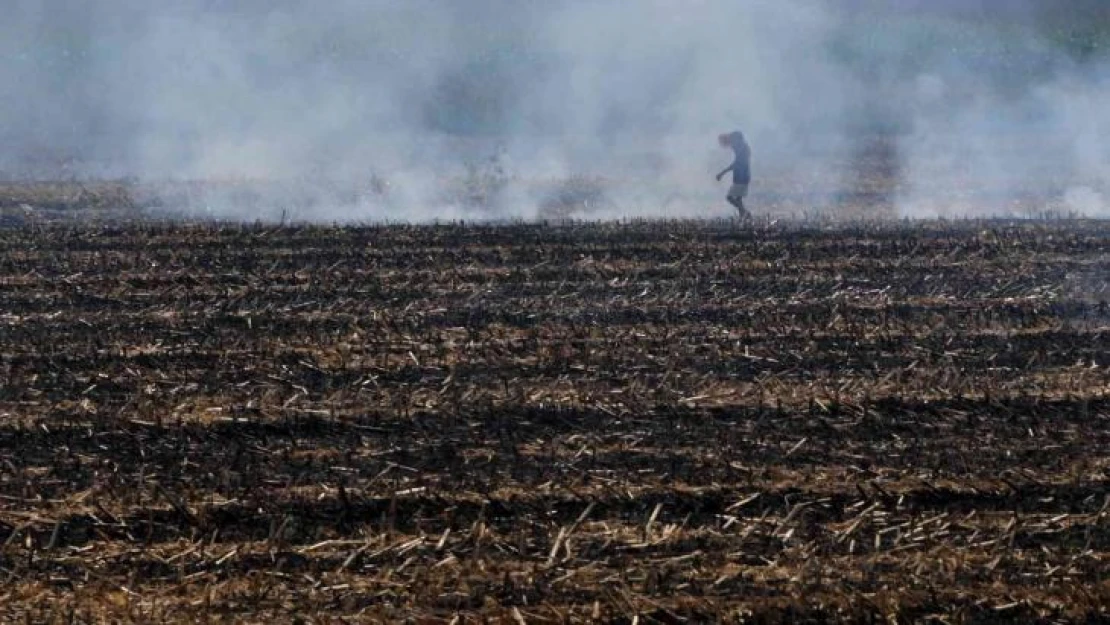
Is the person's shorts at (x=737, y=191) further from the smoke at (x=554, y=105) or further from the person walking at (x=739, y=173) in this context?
the smoke at (x=554, y=105)

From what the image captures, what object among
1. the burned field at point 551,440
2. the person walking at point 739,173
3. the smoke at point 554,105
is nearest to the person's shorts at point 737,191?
the person walking at point 739,173

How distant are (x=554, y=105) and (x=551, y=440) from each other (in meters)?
25.0

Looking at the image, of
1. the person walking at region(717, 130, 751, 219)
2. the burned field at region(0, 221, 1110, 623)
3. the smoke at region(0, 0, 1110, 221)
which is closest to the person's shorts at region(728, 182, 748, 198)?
the person walking at region(717, 130, 751, 219)

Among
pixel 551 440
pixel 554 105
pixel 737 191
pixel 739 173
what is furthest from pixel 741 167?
pixel 551 440

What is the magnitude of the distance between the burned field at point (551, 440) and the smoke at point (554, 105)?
27.5ft

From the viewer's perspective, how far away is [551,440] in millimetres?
9266

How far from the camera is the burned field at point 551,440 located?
23.8ft

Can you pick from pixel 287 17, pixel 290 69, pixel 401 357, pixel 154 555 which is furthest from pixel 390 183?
pixel 154 555

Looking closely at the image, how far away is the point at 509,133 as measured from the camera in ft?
109

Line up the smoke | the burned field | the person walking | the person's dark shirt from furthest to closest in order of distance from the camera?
1. the smoke
2. the person's dark shirt
3. the person walking
4. the burned field

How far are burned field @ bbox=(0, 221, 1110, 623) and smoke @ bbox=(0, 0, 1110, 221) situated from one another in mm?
8380

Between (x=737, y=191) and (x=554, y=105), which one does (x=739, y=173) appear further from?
(x=554, y=105)

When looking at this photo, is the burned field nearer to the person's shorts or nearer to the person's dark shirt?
the person's shorts

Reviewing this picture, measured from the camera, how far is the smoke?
83.4 feet
